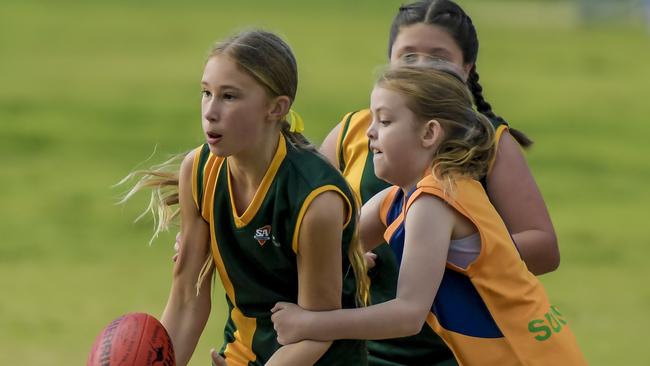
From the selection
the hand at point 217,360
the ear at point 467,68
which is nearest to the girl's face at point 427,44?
the ear at point 467,68

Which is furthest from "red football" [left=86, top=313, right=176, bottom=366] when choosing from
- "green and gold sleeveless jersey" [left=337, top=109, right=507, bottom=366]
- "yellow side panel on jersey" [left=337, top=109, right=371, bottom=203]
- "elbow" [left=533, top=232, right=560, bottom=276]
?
"elbow" [left=533, top=232, right=560, bottom=276]

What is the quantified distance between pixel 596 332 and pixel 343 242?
617cm

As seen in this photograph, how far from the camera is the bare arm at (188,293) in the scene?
4898mm

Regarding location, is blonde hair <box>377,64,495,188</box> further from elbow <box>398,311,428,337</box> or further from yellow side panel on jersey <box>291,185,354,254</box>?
elbow <box>398,311,428,337</box>

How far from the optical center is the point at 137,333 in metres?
4.62

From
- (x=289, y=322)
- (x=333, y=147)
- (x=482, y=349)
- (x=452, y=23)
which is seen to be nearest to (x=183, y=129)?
(x=333, y=147)

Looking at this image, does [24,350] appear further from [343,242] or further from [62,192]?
[62,192]

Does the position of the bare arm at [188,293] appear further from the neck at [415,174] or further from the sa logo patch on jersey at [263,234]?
the neck at [415,174]

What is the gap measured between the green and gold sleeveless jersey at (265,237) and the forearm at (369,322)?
0.73 ft

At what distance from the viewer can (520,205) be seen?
203 inches

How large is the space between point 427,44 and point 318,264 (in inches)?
41.2

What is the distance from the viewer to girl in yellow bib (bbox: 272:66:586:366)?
445cm

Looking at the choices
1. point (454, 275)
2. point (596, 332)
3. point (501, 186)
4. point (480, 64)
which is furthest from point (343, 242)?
point (480, 64)

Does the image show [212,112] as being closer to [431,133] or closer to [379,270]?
[431,133]
